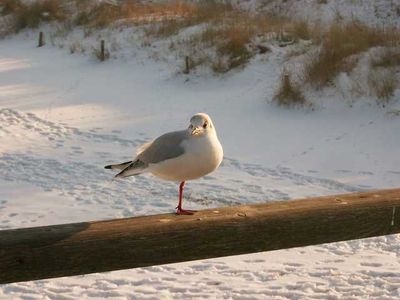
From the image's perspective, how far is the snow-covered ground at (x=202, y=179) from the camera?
5.08m

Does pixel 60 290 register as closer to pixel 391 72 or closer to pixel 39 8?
pixel 391 72

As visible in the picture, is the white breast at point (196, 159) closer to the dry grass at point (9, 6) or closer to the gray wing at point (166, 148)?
the gray wing at point (166, 148)

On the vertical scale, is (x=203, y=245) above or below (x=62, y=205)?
above

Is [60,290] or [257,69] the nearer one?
[60,290]

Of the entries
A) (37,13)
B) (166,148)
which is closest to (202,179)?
(166,148)

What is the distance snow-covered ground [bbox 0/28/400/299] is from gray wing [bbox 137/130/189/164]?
1788 mm

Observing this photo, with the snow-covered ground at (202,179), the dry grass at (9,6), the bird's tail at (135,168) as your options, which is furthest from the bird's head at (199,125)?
the dry grass at (9,6)

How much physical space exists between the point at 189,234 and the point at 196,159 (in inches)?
26.3

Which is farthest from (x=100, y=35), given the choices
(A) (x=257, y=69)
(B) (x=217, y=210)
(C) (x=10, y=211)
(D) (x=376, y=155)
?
(B) (x=217, y=210)

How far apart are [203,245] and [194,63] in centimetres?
1258

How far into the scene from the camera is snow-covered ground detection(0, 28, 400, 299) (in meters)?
5.08

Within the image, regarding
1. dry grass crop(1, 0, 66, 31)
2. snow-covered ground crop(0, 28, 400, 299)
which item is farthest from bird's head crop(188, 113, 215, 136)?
dry grass crop(1, 0, 66, 31)

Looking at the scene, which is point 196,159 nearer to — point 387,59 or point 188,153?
point 188,153

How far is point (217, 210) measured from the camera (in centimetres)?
262
